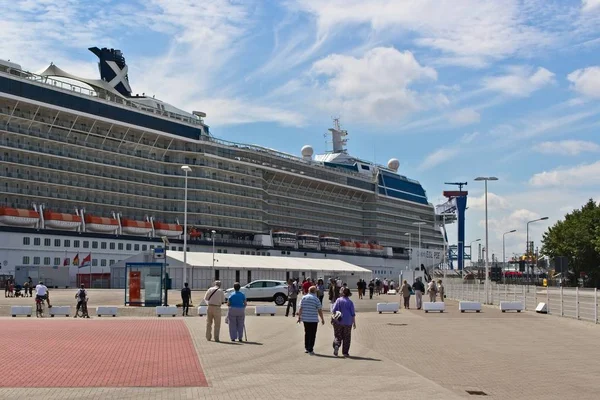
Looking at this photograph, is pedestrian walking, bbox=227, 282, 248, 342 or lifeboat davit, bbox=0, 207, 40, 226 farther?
lifeboat davit, bbox=0, 207, 40, 226

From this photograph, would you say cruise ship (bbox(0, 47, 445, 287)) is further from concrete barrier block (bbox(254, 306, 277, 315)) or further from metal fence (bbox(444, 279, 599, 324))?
concrete barrier block (bbox(254, 306, 277, 315))

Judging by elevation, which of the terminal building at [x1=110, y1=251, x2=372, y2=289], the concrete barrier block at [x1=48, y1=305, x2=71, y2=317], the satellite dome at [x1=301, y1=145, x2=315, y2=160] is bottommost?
the concrete barrier block at [x1=48, y1=305, x2=71, y2=317]

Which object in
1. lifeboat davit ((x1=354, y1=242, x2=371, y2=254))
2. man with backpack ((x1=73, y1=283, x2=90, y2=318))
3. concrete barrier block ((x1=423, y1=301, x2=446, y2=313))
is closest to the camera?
man with backpack ((x1=73, y1=283, x2=90, y2=318))

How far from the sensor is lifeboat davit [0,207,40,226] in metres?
67.5

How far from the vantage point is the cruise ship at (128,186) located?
233ft

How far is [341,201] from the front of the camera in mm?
124938

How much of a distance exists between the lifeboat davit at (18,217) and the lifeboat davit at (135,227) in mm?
10508

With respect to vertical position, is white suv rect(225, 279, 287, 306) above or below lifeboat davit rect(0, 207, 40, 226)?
below

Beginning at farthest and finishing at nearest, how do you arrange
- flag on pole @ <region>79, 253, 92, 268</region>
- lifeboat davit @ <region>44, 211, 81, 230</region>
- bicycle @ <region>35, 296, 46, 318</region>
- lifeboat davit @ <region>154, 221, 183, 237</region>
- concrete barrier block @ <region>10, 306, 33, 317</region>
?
lifeboat davit @ <region>154, 221, 183, 237</region>
lifeboat davit @ <region>44, 211, 81, 230</region>
flag on pole @ <region>79, 253, 92, 268</region>
concrete barrier block @ <region>10, 306, 33, 317</region>
bicycle @ <region>35, 296, 46, 318</region>

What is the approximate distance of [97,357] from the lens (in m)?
15.8

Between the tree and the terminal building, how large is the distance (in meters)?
25.3

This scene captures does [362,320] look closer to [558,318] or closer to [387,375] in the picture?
[558,318]

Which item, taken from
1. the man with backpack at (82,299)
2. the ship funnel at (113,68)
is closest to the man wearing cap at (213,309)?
the man with backpack at (82,299)

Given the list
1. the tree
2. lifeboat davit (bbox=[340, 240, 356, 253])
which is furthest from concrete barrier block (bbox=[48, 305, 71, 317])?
lifeboat davit (bbox=[340, 240, 356, 253])
